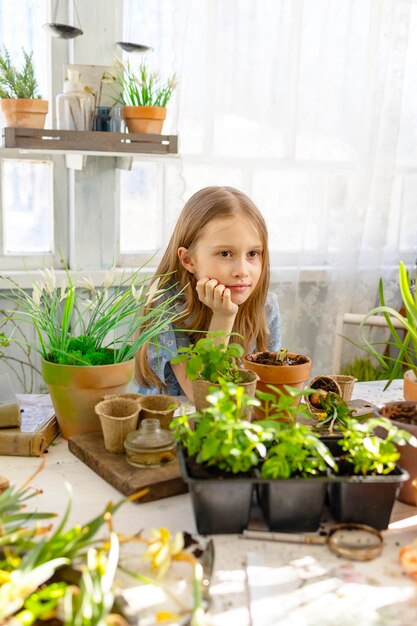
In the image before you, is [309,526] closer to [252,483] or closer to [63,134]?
[252,483]

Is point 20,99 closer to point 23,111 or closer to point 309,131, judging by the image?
point 23,111

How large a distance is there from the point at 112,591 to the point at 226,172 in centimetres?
253

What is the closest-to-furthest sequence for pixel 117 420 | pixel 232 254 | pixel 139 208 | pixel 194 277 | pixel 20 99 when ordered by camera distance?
pixel 117 420
pixel 232 254
pixel 194 277
pixel 20 99
pixel 139 208

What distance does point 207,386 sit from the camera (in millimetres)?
1331

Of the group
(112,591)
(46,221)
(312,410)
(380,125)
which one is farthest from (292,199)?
(112,591)

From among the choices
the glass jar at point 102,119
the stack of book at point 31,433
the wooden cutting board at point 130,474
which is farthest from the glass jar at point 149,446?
the glass jar at point 102,119

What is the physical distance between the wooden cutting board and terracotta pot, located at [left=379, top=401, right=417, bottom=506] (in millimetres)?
397

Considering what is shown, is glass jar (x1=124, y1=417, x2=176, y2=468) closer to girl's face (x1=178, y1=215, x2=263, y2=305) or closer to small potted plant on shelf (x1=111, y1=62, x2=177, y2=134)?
girl's face (x1=178, y1=215, x2=263, y2=305)

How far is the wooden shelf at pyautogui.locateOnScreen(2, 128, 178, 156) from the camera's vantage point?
2527 millimetres

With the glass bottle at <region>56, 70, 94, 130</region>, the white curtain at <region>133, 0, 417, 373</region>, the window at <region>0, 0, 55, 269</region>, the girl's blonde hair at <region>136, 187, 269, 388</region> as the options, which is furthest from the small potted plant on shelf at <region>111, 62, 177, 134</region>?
the girl's blonde hair at <region>136, 187, 269, 388</region>

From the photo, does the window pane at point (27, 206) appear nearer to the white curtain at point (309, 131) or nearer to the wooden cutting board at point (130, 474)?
the white curtain at point (309, 131)

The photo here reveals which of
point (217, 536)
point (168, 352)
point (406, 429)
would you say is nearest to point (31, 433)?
point (217, 536)

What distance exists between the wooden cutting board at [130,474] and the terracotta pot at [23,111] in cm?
162

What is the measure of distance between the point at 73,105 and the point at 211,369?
162 cm
